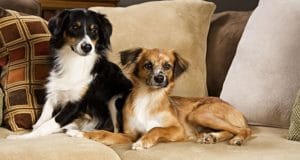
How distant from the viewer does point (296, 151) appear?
183cm

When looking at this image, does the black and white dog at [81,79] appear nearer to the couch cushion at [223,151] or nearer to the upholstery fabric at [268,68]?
the couch cushion at [223,151]

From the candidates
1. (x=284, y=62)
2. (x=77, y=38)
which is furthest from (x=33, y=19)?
(x=284, y=62)

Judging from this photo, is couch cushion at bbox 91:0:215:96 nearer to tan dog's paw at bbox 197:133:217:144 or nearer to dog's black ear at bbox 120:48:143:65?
dog's black ear at bbox 120:48:143:65

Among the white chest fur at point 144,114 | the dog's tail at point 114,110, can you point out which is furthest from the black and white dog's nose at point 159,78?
the dog's tail at point 114,110

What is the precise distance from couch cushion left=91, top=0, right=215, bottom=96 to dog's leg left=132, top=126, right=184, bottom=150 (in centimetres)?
41

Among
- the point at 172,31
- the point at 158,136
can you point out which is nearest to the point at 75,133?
the point at 158,136

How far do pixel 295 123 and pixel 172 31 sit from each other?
821 millimetres

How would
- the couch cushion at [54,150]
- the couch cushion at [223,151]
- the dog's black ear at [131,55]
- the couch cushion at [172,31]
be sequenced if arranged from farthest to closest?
the couch cushion at [172,31], the dog's black ear at [131,55], the couch cushion at [223,151], the couch cushion at [54,150]

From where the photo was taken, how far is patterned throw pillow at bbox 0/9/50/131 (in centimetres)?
227

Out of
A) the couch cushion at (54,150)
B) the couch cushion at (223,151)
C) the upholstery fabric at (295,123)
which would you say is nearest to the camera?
the couch cushion at (54,150)

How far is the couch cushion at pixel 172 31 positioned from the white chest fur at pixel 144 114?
0.30m

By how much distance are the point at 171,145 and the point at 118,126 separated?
36 cm

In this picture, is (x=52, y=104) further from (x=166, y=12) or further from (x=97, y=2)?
(x=97, y=2)

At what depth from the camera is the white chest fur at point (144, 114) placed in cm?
219
